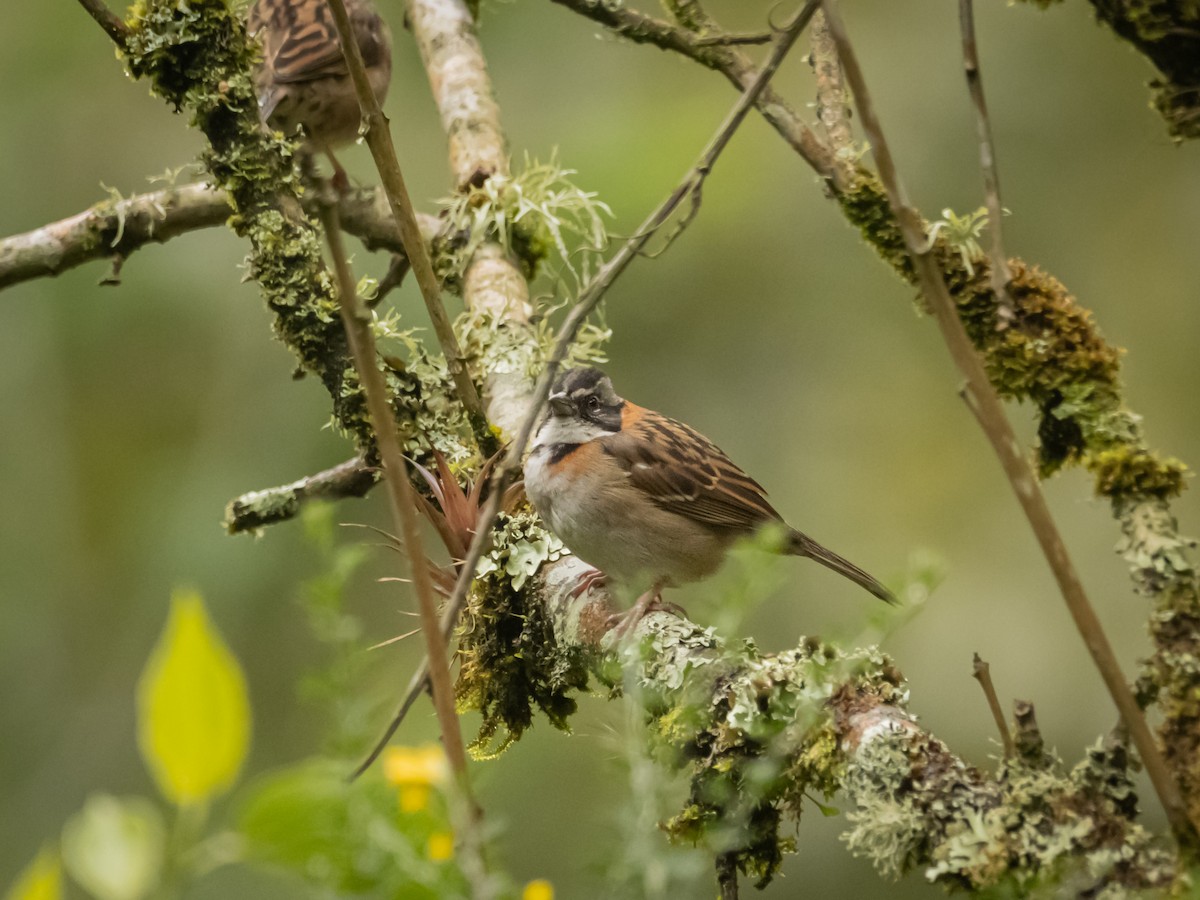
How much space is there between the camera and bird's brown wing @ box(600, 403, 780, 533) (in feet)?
12.5

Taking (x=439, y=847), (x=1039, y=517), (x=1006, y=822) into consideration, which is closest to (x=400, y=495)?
(x=439, y=847)

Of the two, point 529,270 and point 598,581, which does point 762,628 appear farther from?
point 598,581

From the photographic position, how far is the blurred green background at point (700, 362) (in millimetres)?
6117

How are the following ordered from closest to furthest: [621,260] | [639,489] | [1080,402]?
[621,260], [1080,402], [639,489]

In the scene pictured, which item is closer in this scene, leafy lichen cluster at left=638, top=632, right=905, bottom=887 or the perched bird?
leafy lichen cluster at left=638, top=632, right=905, bottom=887

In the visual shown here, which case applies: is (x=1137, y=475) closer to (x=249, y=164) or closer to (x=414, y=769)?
(x=414, y=769)

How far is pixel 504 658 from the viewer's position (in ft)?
9.42

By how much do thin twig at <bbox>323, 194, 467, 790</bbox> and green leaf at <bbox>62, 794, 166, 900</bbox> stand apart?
1.37 ft

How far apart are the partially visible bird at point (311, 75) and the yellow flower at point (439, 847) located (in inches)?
160

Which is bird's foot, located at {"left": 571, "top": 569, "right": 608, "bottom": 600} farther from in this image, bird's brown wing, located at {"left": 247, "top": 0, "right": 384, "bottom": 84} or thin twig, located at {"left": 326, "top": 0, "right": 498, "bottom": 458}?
bird's brown wing, located at {"left": 247, "top": 0, "right": 384, "bottom": 84}

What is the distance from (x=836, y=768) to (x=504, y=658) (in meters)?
1.17

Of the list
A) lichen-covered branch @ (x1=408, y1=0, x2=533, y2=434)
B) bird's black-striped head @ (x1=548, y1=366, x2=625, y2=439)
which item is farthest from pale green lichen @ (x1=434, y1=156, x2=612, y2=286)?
bird's black-striped head @ (x1=548, y1=366, x2=625, y2=439)

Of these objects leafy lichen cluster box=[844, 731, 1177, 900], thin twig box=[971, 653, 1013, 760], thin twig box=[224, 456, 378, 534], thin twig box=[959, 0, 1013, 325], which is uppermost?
thin twig box=[959, 0, 1013, 325]

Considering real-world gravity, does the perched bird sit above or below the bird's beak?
below
